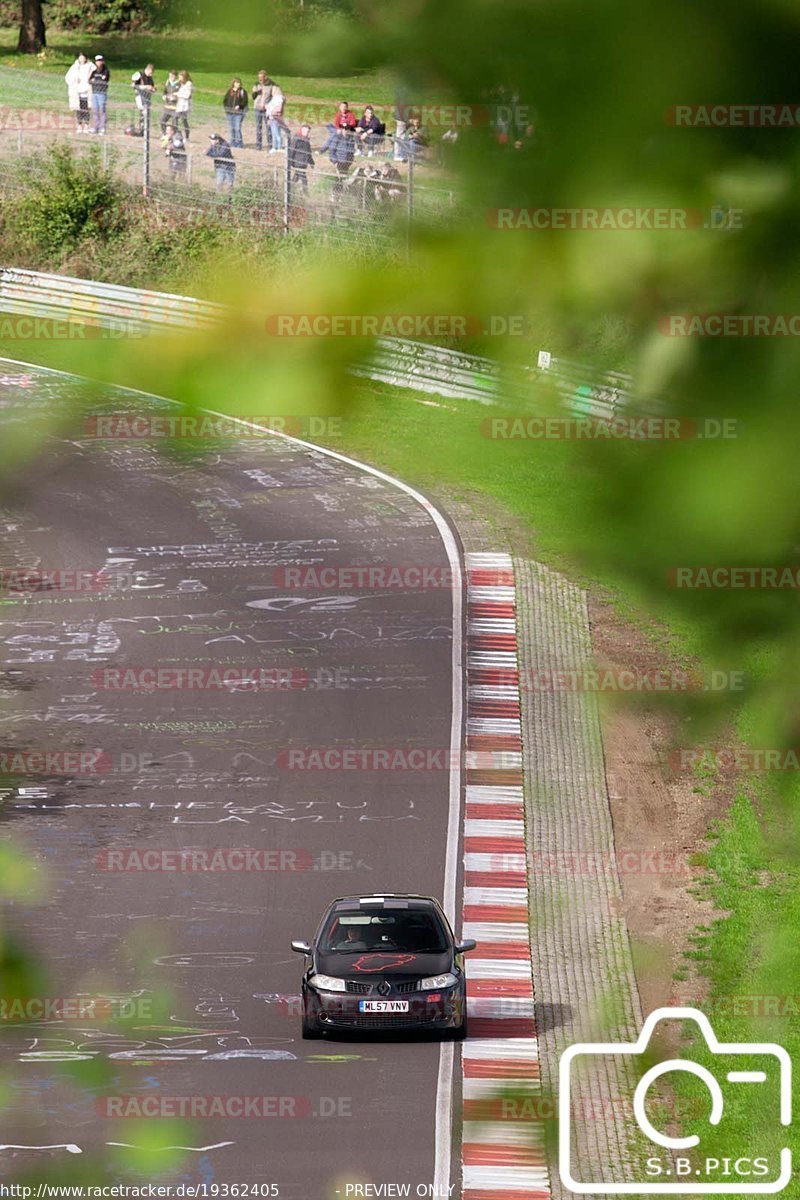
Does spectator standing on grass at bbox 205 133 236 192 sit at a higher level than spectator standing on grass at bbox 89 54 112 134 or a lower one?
lower

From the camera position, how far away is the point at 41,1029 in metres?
16.8

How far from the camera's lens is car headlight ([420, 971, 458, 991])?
17391 mm

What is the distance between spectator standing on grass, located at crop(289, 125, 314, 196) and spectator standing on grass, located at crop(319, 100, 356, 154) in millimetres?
20

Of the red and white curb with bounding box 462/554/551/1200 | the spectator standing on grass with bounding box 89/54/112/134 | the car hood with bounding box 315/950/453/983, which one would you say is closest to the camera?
the spectator standing on grass with bounding box 89/54/112/134

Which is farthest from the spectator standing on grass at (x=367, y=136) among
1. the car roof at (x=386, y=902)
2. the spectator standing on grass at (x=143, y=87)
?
the car roof at (x=386, y=902)

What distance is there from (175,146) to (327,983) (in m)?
15.4

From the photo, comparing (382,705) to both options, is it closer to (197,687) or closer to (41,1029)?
(197,687)

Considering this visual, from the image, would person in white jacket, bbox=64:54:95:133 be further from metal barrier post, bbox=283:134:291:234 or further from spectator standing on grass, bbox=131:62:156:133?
metal barrier post, bbox=283:134:291:234

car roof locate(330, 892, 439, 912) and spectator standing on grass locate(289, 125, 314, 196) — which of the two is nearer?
spectator standing on grass locate(289, 125, 314, 196)

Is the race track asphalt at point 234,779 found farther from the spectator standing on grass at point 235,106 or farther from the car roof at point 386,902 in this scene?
the spectator standing on grass at point 235,106

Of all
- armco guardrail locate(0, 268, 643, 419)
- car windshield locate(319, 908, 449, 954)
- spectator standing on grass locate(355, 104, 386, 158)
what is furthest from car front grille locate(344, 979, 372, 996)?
armco guardrail locate(0, 268, 643, 419)

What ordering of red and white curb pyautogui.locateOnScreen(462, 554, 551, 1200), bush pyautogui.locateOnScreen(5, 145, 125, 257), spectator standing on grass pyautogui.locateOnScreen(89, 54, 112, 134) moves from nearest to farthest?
spectator standing on grass pyautogui.locateOnScreen(89, 54, 112, 134), bush pyautogui.locateOnScreen(5, 145, 125, 257), red and white curb pyautogui.locateOnScreen(462, 554, 551, 1200)

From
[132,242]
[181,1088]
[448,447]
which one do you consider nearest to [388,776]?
[181,1088]

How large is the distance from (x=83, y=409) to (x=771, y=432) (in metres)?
0.46
